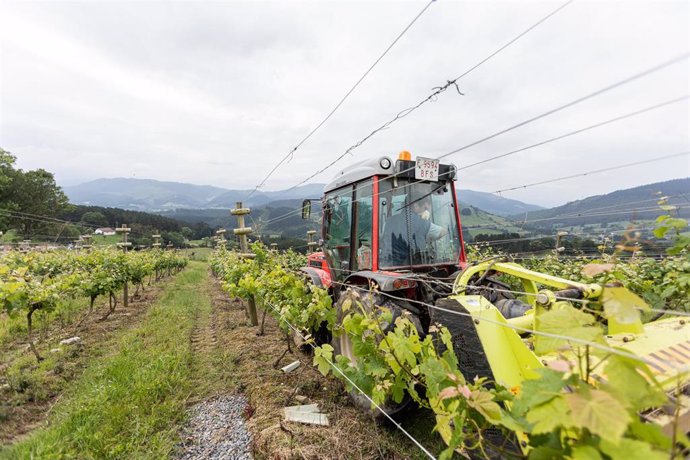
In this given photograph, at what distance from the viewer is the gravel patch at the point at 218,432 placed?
9.83 feet

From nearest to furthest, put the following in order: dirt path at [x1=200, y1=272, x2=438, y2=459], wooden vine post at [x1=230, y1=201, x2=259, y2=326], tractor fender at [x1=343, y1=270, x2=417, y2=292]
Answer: dirt path at [x1=200, y1=272, x2=438, y2=459]
tractor fender at [x1=343, y1=270, x2=417, y2=292]
wooden vine post at [x1=230, y1=201, x2=259, y2=326]

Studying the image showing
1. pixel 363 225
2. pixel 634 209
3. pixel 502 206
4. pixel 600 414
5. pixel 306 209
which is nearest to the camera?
Result: pixel 600 414

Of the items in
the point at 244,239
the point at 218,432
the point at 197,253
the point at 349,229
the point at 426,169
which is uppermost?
the point at 426,169

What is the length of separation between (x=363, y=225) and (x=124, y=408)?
10.7 ft

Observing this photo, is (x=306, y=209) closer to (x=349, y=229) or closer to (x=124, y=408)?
(x=349, y=229)

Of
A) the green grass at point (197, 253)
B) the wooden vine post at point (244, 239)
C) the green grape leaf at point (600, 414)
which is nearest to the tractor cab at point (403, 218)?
the green grape leaf at point (600, 414)

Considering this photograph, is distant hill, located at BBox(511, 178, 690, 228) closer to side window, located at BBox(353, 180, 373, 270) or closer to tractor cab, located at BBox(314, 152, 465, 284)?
tractor cab, located at BBox(314, 152, 465, 284)

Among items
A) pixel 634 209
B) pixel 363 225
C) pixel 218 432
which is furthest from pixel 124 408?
pixel 634 209

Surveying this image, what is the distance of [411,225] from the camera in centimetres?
386

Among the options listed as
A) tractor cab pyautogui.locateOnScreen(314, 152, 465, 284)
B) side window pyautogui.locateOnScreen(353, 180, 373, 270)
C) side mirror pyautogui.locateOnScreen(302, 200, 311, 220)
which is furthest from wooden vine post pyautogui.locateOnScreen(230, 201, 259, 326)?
side window pyautogui.locateOnScreen(353, 180, 373, 270)

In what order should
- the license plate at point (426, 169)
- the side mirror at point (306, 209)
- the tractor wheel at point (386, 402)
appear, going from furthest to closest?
the side mirror at point (306, 209)
the license plate at point (426, 169)
the tractor wheel at point (386, 402)

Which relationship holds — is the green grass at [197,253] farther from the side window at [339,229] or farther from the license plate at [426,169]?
the license plate at [426,169]

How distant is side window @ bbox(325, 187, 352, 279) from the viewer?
4434 mm

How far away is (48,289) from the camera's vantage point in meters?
5.74
